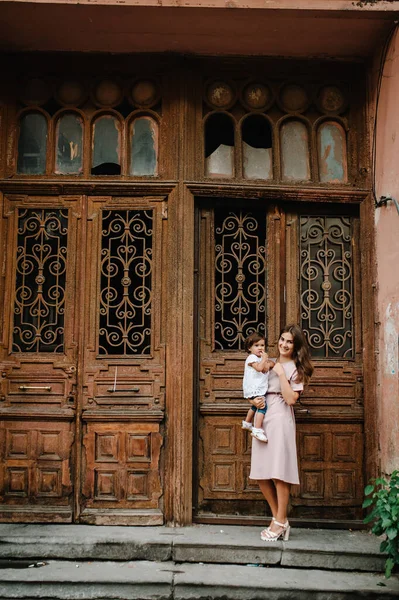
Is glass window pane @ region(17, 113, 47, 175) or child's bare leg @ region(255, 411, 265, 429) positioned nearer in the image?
child's bare leg @ region(255, 411, 265, 429)

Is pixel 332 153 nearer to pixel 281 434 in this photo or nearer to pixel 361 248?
Answer: pixel 361 248

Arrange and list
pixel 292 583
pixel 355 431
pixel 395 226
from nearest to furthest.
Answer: pixel 292 583
pixel 395 226
pixel 355 431

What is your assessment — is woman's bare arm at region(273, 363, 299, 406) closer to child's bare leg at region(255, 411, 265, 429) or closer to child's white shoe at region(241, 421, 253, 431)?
child's bare leg at region(255, 411, 265, 429)

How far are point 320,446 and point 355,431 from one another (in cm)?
37

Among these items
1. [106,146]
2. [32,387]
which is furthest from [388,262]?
[32,387]

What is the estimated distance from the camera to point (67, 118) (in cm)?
662

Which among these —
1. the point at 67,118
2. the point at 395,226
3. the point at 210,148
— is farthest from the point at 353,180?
the point at 67,118

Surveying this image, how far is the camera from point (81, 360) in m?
6.26

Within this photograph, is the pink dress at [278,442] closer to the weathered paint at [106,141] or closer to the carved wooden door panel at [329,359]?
the carved wooden door panel at [329,359]

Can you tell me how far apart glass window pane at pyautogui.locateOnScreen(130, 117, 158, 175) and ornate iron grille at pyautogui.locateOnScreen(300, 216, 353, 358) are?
5.25ft

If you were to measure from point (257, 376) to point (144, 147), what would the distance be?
2.55 metres

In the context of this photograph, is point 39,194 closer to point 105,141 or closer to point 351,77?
point 105,141

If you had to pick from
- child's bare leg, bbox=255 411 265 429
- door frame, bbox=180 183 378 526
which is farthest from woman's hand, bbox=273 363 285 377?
door frame, bbox=180 183 378 526

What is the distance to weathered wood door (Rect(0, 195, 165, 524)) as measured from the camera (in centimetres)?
615
